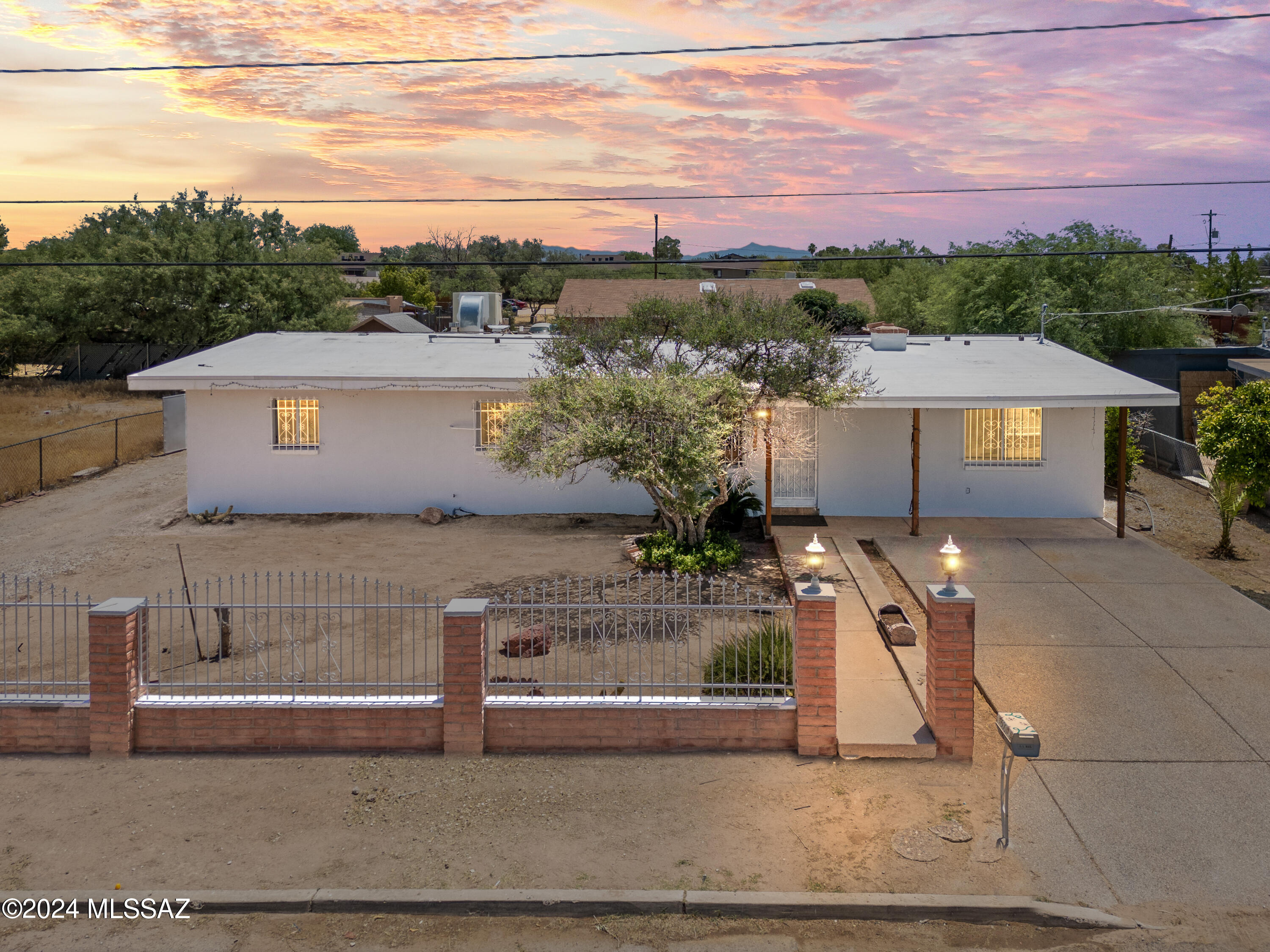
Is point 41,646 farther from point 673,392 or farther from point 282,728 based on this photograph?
point 673,392

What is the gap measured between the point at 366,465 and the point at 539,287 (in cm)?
6843

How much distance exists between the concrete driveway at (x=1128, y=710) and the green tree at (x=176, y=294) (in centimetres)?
3357

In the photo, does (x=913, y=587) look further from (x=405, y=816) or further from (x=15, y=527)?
(x=15, y=527)

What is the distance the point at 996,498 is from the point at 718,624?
7487mm

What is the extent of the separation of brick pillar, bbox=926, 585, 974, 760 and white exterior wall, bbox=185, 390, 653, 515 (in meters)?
10.9

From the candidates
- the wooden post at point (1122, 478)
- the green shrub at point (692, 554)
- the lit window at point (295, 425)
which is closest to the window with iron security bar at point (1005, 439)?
the wooden post at point (1122, 478)

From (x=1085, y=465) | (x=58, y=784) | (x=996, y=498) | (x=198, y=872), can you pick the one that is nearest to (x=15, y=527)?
(x=58, y=784)

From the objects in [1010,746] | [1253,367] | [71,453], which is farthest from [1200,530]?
[71,453]

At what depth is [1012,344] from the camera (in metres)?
22.6

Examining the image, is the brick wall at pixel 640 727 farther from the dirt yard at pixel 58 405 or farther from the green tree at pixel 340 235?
the green tree at pixel 340 235

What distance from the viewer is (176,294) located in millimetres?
43500

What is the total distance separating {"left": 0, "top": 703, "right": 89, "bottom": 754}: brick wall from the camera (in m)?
8.83

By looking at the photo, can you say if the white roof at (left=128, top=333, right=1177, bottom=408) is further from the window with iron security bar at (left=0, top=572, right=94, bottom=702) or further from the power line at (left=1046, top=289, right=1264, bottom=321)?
the power line at (left=1046, top=289, right=1264, bottom=321)

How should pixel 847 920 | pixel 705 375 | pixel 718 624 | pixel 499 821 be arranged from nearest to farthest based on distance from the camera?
1. pixel 847 920
2. pixel 499 821
3. pixel 718 624
4. pixel 705 375
